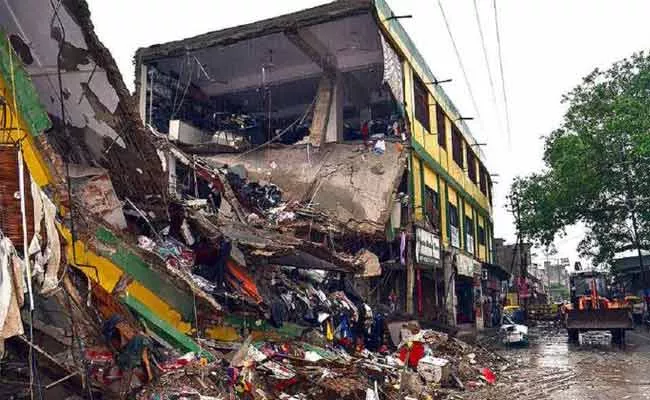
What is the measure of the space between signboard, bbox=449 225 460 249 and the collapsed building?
98 millimetres

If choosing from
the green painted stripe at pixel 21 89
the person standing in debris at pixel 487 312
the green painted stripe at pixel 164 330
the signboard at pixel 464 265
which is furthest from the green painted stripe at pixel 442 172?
the green painted stripe at pixel 21 89

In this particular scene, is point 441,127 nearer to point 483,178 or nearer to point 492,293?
point 483,178

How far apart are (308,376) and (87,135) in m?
4.19

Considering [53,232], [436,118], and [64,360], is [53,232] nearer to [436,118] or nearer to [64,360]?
[64,360]

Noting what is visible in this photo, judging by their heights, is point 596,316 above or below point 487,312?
above

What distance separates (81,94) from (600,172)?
2352 centimetres

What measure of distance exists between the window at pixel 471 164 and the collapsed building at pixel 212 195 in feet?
9.90

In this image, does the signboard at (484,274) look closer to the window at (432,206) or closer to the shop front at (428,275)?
the shop front at (428,275)

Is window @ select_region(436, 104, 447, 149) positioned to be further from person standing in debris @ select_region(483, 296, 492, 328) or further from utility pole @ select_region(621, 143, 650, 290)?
person standing in debris @ select_region(483, 296, 492, 328)

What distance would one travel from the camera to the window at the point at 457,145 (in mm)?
23169

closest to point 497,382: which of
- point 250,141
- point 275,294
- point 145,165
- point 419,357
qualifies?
point 419,357

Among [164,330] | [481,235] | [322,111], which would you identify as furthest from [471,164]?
[164,330]

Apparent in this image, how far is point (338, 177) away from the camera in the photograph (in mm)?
14852

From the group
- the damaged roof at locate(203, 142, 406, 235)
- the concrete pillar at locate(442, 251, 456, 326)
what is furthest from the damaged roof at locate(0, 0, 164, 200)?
the concrete pillar at locate(442, 251, 456, 326)
